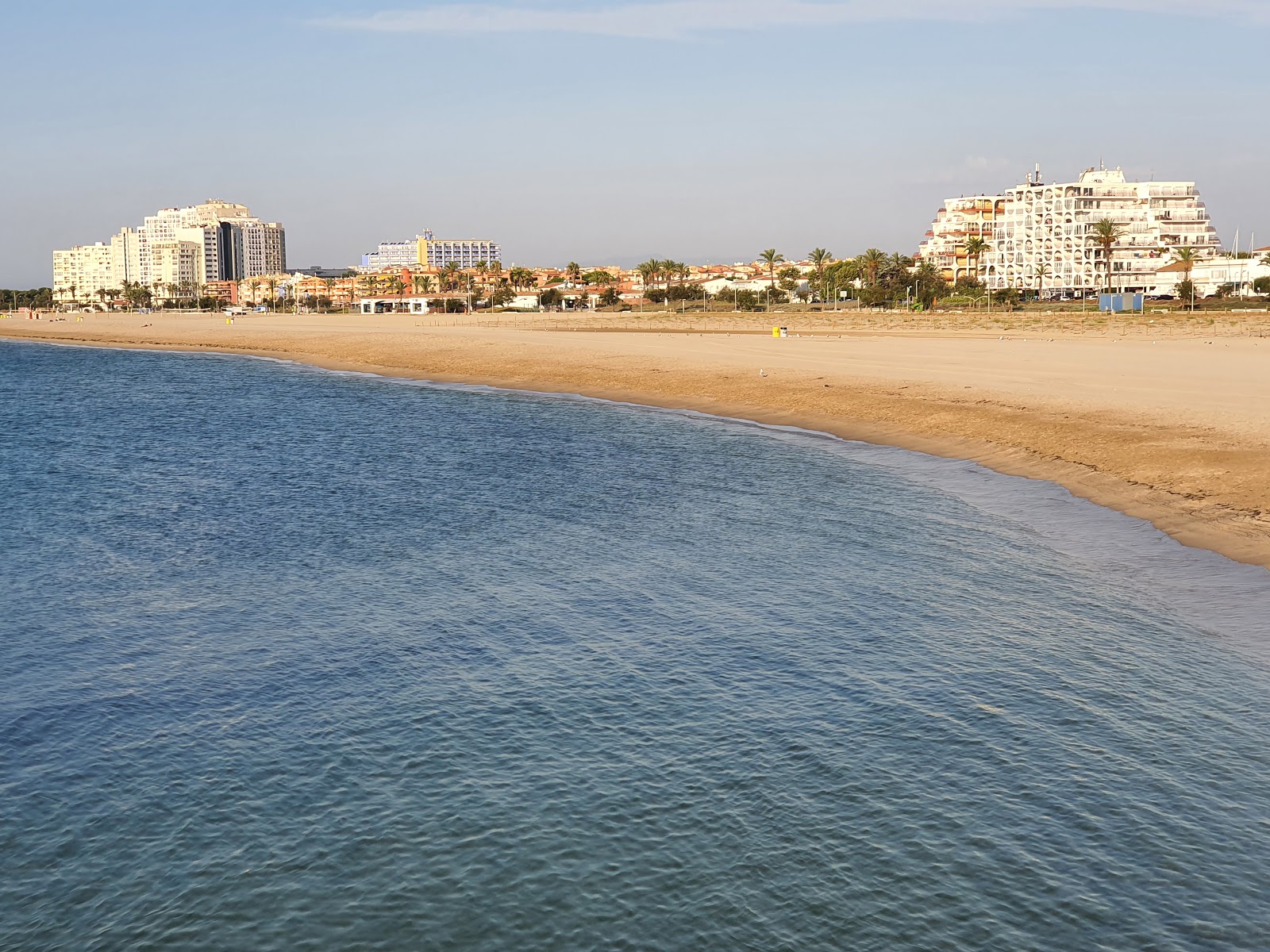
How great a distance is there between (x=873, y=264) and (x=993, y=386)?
485 ft

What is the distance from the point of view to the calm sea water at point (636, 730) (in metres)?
10.4

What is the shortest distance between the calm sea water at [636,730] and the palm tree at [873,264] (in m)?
166

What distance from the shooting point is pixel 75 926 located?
10211 mm

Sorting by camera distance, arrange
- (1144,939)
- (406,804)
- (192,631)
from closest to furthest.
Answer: (1144,939) → (406,804) → (192,631)

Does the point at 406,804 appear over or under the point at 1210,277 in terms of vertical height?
under

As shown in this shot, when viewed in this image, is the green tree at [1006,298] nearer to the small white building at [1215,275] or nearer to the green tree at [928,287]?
the green tree at [928,287]

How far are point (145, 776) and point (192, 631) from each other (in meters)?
5.64

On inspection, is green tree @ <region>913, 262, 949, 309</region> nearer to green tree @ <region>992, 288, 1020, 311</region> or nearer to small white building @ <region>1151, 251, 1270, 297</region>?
green tree @ <region>992, 288, 1020, 311</region>

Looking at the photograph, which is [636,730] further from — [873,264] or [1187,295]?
[873,264]

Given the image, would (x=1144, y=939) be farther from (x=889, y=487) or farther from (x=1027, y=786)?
(x=889, y=487)

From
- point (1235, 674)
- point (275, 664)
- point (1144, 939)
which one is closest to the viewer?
point (1144, 939)

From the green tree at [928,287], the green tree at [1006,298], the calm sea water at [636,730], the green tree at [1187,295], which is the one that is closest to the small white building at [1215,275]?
the green tree at [1006,298]

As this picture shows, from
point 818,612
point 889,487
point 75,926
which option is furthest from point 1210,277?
point 75,926

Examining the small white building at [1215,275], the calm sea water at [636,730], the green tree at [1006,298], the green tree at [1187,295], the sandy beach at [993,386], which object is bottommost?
the calm sea water at [636,730]
